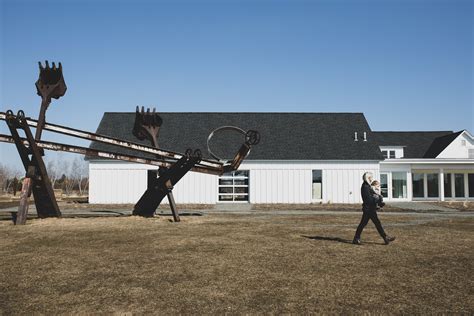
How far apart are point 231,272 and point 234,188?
67.6 feet

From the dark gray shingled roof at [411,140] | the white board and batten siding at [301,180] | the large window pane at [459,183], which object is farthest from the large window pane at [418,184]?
the white board and batten siding at [301,180]

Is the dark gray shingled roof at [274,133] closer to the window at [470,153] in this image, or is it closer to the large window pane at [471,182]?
the large window pane at [471,182]

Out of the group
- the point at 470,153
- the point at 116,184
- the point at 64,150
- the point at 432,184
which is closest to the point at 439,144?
the point at 470,153

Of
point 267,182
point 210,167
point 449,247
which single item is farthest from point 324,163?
point 449,247

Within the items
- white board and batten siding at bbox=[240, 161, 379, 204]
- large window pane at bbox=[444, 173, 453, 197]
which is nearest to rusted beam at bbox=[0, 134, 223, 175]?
white board and batten siding at bbox=[240, 161, 379, 204]

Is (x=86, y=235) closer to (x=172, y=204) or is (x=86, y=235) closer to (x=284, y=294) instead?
(x=172, y=204)

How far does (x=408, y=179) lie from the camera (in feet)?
96.0

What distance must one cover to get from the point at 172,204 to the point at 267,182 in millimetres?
13094

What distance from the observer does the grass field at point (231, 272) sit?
4699 millimetres

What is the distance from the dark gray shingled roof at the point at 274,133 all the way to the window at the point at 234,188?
1.59 meters

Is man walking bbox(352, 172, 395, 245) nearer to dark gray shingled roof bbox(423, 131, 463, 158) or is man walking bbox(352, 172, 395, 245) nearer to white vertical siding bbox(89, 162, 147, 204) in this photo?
white vertical siding bbox(89, 162, 147, 204)

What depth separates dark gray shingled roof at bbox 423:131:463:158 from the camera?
32375 millimetres

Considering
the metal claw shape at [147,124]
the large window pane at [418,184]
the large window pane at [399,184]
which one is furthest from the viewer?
the large window pane at [418,184]

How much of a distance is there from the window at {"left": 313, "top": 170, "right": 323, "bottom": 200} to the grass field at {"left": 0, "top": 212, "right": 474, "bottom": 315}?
1560 cm
